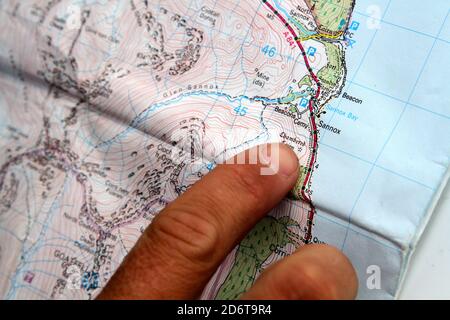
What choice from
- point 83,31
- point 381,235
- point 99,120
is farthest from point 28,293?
point 381,235

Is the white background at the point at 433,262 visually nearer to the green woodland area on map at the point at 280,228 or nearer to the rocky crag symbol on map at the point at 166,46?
the green woodland area on map at the point at 280,228

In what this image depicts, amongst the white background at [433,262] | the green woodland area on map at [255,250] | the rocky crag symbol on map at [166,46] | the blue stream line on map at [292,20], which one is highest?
the blue stream line on map at [292,20]

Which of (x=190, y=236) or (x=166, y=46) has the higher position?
(x=166, y=46)

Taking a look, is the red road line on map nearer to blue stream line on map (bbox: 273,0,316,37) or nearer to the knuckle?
blue stream line on map (bbox: 273,0,316,37)

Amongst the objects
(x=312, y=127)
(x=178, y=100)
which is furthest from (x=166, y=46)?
(x=312, y=127)

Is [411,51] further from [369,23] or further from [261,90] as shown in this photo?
[261,90]

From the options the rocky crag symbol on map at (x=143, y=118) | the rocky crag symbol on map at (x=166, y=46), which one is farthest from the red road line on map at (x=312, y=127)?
the rocky crag symbol on map at (x=166, y=46)

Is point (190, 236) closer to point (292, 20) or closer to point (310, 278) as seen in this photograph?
point (310, 278)
